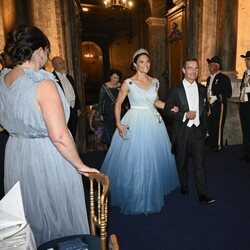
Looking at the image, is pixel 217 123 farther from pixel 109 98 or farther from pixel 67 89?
pixel 67 89

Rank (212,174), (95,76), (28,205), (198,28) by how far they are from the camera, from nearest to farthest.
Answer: (28,205) → (212,174) → (198,28) → (95,76)

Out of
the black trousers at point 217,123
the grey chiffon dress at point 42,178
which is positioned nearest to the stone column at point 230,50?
the black trousers at point 217,123

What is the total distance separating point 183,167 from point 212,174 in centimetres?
121

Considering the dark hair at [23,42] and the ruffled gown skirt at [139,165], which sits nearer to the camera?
the dark hair at [23,42]

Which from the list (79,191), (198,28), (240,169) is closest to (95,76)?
(198,28)

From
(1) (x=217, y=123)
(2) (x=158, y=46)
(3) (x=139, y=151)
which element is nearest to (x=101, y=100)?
(3) (x=139, y=151)

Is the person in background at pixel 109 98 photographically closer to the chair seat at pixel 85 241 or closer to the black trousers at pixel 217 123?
the black trousers at pixel 217 123

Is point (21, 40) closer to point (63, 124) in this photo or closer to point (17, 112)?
point (17, 112)

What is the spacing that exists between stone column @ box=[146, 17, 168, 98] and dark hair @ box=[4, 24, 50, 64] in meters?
8.19

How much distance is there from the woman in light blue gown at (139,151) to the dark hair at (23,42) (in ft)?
5.40

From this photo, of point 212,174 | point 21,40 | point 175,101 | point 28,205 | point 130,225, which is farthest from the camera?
point 212,174

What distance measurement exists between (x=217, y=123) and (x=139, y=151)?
2929 mm

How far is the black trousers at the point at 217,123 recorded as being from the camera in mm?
5047

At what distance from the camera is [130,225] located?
2.69 meters
